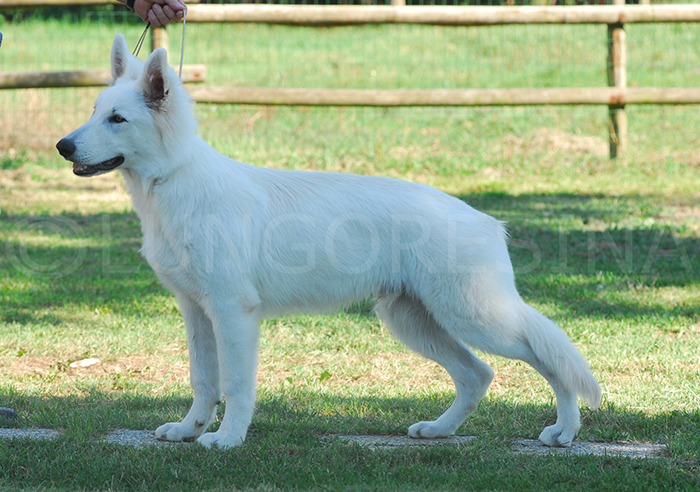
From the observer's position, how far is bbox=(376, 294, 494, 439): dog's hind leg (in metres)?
3.50

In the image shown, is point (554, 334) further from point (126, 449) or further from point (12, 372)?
point (12, 372)

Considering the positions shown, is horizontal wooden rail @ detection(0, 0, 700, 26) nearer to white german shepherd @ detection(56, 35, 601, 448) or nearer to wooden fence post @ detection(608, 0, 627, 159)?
wooden fence post @ detection(608, 0, 627, 159)

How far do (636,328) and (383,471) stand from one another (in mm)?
2659

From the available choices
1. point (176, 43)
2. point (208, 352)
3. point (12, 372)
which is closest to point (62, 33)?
point (176, 43)

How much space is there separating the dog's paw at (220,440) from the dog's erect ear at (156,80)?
1.49m

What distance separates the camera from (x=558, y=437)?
3.31 metres

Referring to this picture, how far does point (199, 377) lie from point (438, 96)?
20.5 ft

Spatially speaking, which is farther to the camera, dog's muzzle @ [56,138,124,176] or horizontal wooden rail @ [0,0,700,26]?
horizontal wooden rail @ [0,0,700,26]

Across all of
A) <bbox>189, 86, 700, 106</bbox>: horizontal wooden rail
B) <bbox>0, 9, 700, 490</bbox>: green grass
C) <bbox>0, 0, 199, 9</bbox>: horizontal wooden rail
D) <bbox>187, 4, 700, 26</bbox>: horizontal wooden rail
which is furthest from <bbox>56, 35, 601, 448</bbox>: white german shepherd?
<bbox>0, 0, 199, 9</bbox>: horizontal wooden rail

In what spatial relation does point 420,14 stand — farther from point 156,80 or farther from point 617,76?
point 156,80

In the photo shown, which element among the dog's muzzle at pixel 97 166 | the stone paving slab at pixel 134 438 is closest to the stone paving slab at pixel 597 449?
the stone paving slab at pixel 134 438

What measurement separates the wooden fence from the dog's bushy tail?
A: 236 inches

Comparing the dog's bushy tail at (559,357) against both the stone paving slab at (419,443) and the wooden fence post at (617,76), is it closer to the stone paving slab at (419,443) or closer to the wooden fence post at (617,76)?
the stone paving slab at (419,443)

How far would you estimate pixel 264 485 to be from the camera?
2854 mm
